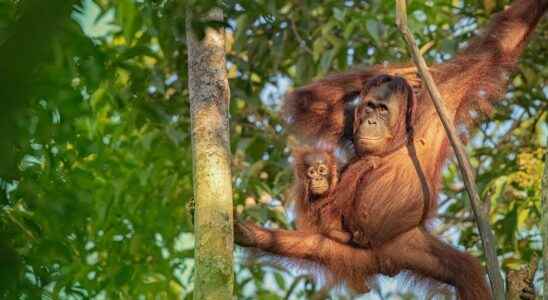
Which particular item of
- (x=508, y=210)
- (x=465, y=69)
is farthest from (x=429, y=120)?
(x=508, y=210)

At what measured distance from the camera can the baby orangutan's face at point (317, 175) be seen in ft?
14.0

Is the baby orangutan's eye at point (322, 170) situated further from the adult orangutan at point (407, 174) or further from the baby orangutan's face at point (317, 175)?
the adult orangutan at point (407, 174)

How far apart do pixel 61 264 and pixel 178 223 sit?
168 cm

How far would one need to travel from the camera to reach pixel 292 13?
18.3ft

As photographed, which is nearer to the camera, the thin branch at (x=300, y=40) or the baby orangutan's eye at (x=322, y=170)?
the baby orangutan's eye at (x=322, y=170)

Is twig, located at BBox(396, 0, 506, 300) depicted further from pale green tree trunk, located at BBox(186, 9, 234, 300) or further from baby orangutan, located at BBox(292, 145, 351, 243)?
baby orangutan, located at BBox(292, 145, 351, 243)

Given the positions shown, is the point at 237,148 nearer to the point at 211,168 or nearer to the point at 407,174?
the point at 407,174

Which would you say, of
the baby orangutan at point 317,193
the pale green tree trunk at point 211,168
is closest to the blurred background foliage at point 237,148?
the baby orangutan at point 317,193

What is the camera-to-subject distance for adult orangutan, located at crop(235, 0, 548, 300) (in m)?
4.07

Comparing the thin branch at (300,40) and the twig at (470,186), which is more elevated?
the thin branch at (300,40)

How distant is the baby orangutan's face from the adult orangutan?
0.08 m

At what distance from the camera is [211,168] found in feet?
8.20

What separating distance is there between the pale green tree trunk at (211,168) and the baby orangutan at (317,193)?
1619 millimetres

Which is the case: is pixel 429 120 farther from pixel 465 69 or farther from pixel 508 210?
pixel 508 210
